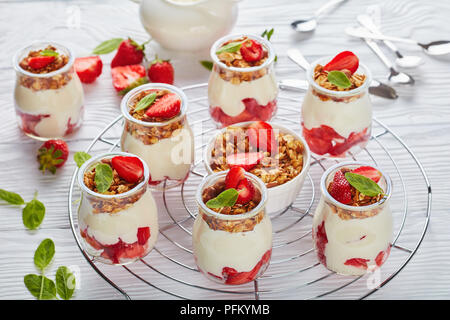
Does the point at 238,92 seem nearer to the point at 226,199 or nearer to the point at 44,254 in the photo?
Result: the point at 226,199

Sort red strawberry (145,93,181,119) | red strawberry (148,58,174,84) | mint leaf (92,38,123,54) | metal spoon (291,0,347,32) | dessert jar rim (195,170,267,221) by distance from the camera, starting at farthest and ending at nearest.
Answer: metal spoon (291,0,347,32), mint leaf (92,38,123,54), red strawberry (148,58,174,84), red strawberry (145,93,181,119), dessert jar rim (195,170,267,221)

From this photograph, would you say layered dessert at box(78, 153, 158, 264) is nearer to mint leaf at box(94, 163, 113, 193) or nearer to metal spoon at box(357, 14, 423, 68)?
mint leaf at box(94, 163, 113, 193)

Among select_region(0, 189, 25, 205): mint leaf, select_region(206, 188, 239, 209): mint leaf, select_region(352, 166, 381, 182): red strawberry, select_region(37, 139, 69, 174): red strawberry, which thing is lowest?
select_region(0, 189, 25, 205): mint leaf

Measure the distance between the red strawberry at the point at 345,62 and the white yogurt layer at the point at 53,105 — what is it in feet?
1.89

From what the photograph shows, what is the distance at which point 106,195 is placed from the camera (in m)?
1.23

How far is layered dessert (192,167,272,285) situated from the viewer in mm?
1191

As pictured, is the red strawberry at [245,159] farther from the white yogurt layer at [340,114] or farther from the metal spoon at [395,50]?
the metal spoon at [395,50]

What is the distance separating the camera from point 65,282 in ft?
4.31

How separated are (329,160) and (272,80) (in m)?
0.22

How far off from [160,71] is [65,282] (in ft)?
2.08

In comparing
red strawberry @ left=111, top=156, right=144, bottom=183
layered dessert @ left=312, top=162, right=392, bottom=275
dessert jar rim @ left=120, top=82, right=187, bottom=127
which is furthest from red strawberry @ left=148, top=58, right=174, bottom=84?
layered dessert @ left=312, top=162, right=392, bottom=275

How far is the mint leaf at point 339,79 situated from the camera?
1432mm
